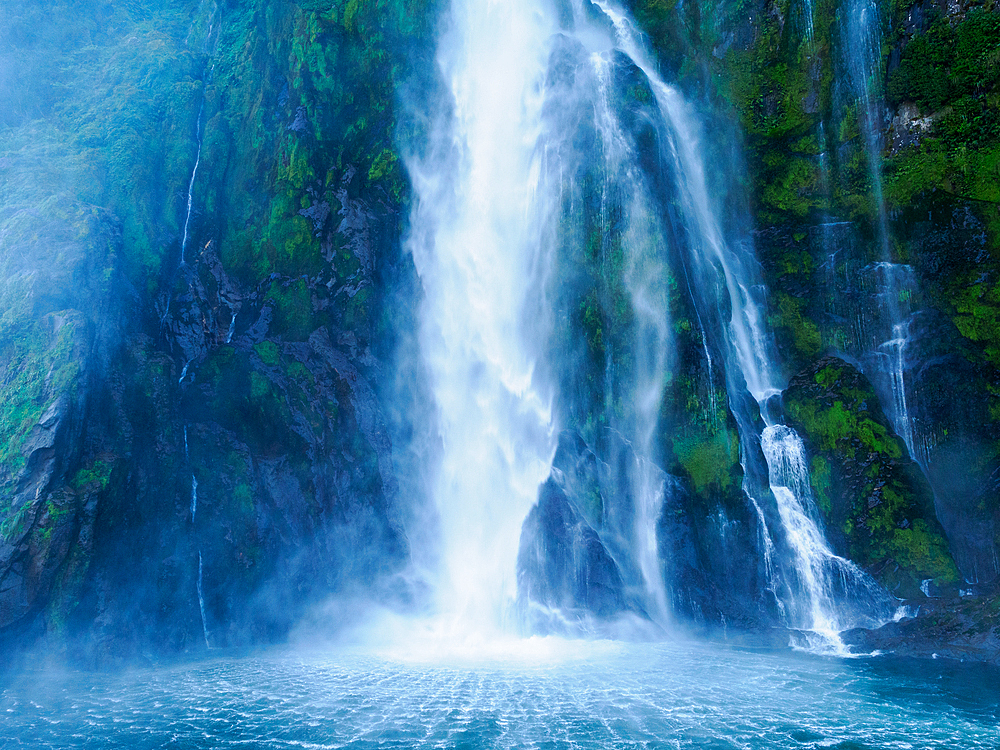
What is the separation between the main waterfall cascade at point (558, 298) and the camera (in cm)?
1884

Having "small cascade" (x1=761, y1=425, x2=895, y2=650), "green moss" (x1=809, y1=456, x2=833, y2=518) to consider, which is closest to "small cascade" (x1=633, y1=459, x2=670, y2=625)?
"small cascade" (x1=761, y1=425, x2=895, y2=650)

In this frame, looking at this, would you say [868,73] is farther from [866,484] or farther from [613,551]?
[613,551]

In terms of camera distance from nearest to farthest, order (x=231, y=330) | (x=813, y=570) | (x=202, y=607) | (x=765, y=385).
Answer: (x=813, y=570)
(x=765, y=385)
(x=202, y=607)
(x=231, y=330)

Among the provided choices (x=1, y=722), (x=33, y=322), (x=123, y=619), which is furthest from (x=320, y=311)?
(x=1, y=722)

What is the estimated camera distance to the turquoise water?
37.3ft

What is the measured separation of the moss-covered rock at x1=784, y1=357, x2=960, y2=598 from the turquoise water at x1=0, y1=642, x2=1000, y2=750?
100 inches

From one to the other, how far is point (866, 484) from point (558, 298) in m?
10.1

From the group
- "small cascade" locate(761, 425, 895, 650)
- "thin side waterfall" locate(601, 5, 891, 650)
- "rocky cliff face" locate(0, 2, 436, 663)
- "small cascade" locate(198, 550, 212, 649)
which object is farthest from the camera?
"rocky cliff face" locate(0, 2, 436, 663)

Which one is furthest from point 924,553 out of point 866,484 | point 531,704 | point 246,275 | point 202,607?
point 246,275

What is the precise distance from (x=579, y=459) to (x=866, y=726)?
10.1m

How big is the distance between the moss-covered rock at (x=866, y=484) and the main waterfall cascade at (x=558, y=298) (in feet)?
1.85

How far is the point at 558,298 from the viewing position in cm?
2061

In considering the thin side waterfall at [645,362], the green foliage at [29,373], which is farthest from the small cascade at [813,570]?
the green foliage at [29,373]

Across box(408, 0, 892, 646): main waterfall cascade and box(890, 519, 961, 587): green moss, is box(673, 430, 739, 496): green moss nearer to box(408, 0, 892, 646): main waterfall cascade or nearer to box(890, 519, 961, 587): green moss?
box(408, 0, 892, 646): main waterfall cascade
